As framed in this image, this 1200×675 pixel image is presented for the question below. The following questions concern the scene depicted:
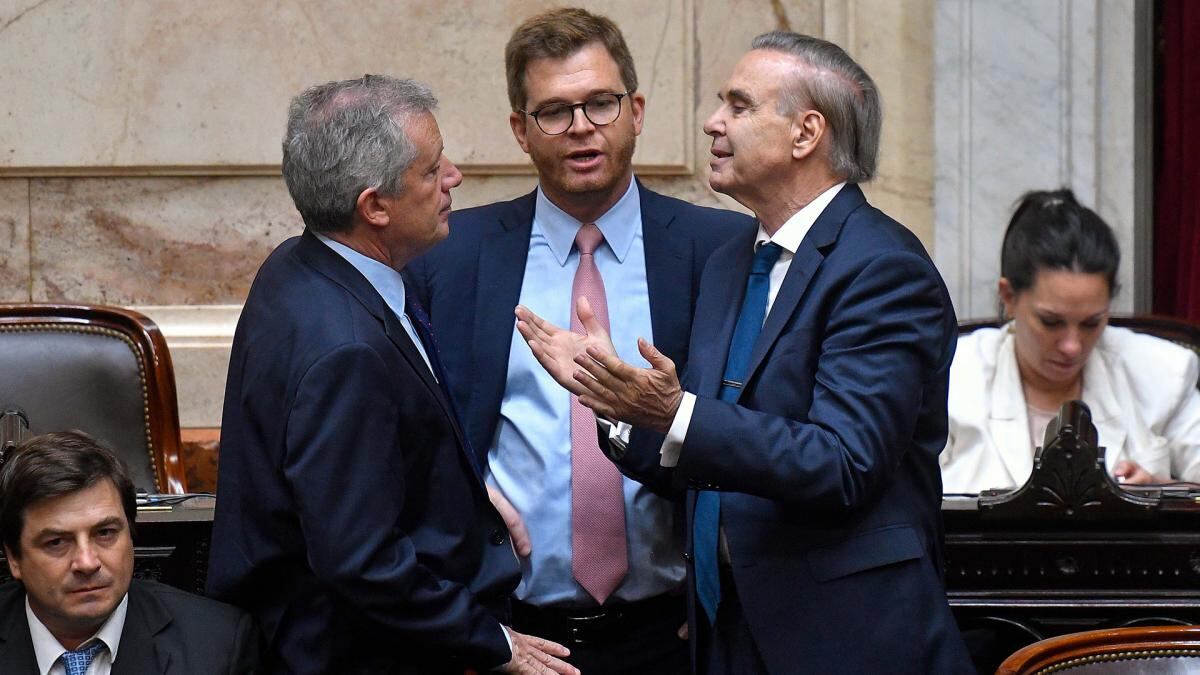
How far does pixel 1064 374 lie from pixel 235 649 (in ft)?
7.04

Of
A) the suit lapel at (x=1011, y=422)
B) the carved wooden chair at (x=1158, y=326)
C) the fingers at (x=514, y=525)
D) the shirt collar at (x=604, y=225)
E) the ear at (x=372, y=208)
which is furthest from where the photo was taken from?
the carved wooden chair at (x=1158, y=326)

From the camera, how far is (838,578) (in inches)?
95.4

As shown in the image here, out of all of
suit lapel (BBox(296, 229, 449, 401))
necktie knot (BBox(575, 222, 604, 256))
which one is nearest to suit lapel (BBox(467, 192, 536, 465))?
necktie knot (BBox(575, 222, 604, 256))

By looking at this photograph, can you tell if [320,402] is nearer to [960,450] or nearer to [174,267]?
[960,450]

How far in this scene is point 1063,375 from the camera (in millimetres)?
3719

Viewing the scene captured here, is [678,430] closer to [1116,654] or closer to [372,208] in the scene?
[372,208]

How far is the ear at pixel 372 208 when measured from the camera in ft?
7.96

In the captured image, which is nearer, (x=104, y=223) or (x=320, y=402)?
(x=320, y=402)

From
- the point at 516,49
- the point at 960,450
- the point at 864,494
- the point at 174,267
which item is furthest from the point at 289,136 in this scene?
the point at 174,267

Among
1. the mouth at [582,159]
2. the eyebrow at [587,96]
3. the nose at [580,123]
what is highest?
the eyebrow at [587,96]

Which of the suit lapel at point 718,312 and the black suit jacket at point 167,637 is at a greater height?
the suit lapel at point 718,312

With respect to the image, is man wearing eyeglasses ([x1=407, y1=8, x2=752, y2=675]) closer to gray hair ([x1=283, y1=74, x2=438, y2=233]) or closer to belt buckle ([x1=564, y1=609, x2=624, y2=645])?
belt buckle ([x1=564, y1=609, x2=624, y2=645])

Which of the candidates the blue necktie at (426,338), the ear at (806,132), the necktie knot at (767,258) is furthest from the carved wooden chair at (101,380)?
the ear at (806,132)

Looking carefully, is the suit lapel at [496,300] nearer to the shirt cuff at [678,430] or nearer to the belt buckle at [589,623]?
the belt buckle at [589,623]
